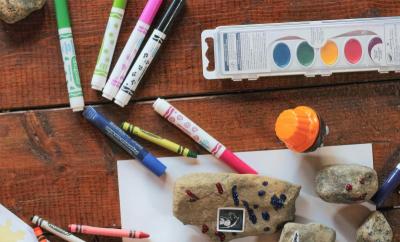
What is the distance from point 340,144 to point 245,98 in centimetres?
15

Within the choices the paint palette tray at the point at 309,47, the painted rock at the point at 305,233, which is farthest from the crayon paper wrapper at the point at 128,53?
the painted rock at the point at 305,233

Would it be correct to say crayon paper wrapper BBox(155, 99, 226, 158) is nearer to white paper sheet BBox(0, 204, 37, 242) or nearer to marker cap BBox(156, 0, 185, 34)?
marker cap BBox(156, 0, 185, 34)

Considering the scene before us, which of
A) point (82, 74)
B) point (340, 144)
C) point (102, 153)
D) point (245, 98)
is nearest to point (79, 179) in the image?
point (102, 153)

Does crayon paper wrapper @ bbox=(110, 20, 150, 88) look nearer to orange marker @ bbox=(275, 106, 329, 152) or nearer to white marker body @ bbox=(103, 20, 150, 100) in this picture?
white marker body @ bbox=(103, 20, 150, 100)

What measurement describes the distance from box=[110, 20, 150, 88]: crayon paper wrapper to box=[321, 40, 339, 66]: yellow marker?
0.25 m

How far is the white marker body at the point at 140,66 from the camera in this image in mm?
869

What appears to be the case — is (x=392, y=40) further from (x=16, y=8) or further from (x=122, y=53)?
(x=16, y=8)

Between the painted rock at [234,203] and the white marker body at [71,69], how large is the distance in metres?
0.19

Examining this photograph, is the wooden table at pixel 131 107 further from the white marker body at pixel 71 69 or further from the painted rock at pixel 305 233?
the painted rock at pixel 305 233

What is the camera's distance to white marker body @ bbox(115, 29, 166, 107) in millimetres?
869

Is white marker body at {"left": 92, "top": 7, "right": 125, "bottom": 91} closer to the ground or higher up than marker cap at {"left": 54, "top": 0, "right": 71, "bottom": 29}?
closer to the ground

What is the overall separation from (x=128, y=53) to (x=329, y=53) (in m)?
0.29

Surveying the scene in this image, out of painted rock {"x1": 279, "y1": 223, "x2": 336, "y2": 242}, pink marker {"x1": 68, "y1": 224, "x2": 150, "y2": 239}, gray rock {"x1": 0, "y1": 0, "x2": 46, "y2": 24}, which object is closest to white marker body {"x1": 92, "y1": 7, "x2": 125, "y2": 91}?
gray rock {"x1": 0, "y1": 0, "x2": 46, "y2": 24}

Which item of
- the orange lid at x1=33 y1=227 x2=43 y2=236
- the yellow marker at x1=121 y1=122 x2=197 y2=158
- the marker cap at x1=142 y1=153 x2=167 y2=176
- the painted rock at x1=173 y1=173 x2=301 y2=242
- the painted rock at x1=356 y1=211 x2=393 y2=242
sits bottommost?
the painted rock at x1=356 y1=211 x2=393 y2=242
